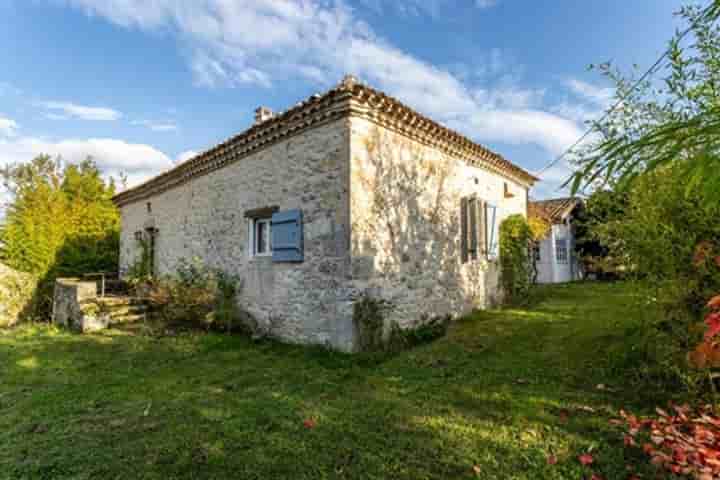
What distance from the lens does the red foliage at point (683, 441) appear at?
2.20 metres

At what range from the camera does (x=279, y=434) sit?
3.14 m

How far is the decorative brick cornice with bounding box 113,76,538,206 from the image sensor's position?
5.36 m

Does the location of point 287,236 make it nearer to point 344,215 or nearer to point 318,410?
point 344,215

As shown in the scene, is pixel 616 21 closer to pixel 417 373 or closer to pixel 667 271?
pixel 667 271

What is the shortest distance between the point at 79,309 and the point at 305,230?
5916 millimetres

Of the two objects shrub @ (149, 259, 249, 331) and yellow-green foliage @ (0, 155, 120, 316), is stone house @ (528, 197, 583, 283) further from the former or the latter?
yellow-green foliage @ (0, 155, 120, 316)

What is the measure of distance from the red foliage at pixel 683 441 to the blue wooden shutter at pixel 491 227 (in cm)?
564

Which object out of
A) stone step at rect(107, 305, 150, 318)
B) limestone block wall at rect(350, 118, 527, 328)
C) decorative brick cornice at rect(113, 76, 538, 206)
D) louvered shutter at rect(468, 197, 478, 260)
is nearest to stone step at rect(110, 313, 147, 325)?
stone step at rect(107, 305, 150, 318)

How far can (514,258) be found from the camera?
952cm

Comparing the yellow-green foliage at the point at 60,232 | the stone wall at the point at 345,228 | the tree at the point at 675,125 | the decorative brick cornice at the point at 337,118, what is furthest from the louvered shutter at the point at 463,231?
the yellow-green foliage at the point at 60,232

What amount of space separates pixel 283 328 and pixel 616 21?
246 inches

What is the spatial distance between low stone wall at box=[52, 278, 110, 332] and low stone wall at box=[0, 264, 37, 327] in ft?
6.44

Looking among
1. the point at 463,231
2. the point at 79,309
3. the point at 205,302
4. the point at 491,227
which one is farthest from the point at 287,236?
the point at 79,309

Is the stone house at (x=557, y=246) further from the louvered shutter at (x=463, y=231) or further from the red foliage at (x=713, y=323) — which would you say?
the red foliage at (x=713, y=323)
